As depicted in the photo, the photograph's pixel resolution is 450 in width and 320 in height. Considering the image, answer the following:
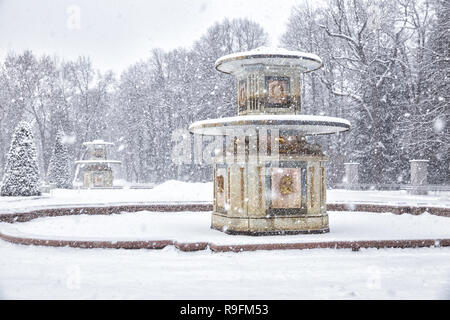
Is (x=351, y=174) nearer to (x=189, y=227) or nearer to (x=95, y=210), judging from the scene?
(x=95, y=210)

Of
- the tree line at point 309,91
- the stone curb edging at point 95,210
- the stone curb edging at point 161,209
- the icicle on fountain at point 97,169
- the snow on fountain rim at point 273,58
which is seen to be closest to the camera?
the snow on fountain rim at point 273,58

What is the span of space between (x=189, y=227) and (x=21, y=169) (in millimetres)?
17684

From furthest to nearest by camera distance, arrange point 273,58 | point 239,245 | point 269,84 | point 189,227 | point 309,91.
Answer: point 309,91, point 189,227, point 269,84, point 273,58, point 239,245

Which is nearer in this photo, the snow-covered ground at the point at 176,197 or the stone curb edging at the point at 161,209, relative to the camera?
the stone curb edging at the point at 161,209

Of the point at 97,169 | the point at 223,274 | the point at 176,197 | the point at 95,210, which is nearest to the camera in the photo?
the point at 223,274

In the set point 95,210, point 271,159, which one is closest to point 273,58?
point 271,159

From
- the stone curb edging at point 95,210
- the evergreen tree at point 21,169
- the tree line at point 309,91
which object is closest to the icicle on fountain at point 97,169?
the tree line at point 309,91

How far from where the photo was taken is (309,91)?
49.2 m

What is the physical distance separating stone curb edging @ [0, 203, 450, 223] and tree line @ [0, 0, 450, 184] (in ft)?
36.8

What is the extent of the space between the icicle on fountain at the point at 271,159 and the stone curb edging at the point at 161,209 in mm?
6651

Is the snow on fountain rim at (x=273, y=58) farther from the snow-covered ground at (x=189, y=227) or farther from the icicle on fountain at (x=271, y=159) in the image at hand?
the snow-covered ground at (x=189, y=227)

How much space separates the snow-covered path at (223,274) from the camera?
7.03 meters
